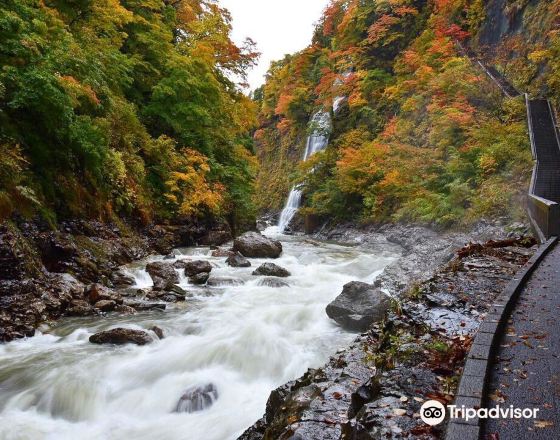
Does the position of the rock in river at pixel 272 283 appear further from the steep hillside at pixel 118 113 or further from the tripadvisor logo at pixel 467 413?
the tripadvisor logo at pixel 467 413

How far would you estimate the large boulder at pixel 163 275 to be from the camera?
9.73 meters

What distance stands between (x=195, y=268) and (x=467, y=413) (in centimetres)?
922

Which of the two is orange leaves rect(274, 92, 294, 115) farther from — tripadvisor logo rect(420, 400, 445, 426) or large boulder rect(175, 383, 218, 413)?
tripadvisor logo rect(420, 400, 445, 426)

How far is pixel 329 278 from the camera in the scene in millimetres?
12484

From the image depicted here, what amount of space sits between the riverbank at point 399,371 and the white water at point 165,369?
4.97 feet

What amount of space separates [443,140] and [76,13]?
16295mm

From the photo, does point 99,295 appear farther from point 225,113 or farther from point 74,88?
point 225,113

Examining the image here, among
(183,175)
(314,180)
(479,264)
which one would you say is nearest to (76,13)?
(183,175)

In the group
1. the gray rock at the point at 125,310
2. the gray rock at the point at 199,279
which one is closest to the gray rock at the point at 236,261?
the gray rock at the point at 199,279

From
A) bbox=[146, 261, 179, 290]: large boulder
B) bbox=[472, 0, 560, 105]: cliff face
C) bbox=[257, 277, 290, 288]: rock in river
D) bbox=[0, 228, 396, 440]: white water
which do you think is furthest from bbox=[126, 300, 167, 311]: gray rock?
bbox=[472, 0, 560, 105]: cliff face

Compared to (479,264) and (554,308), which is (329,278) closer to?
(479,264)

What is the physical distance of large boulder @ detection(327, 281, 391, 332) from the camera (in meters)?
7.54

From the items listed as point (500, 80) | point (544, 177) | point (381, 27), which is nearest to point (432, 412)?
point (544, 177)

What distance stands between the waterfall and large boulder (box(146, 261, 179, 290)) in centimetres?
2040
